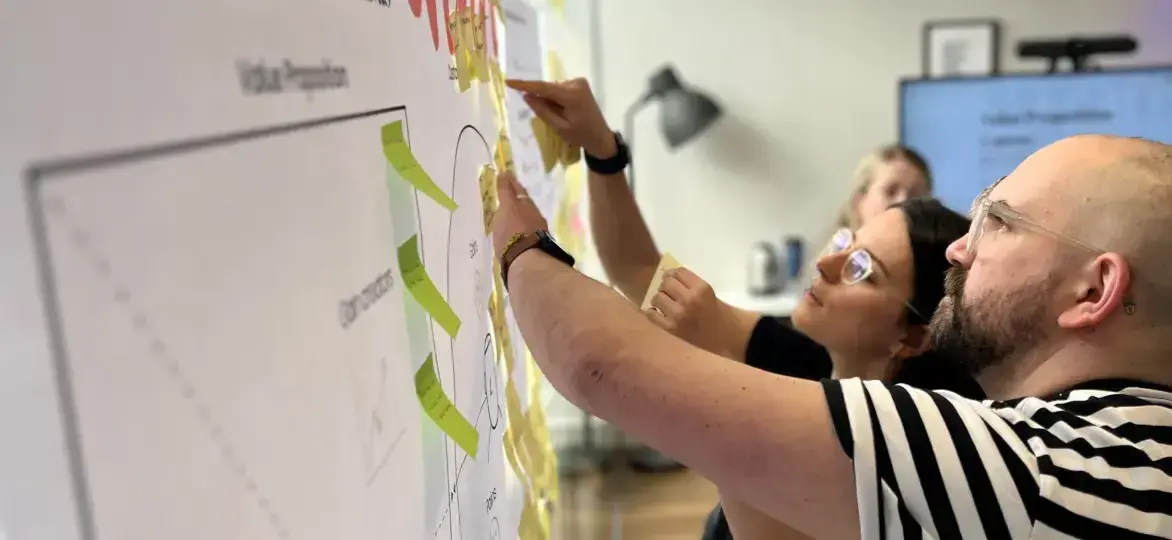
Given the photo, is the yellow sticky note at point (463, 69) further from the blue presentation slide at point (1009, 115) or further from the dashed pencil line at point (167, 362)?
the blue presentation slide at point (1009, 115)

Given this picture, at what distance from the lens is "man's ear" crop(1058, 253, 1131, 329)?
70cm

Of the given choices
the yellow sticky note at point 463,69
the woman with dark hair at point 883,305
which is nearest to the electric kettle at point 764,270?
the woman with dark hair at point 883,305

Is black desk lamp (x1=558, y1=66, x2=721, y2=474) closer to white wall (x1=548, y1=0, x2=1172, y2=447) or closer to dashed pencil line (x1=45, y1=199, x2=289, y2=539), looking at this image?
white wall (x1=548, y1=0, x2=1172, y2=447)

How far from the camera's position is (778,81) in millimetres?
3135

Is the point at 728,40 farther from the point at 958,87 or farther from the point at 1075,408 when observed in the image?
the point at 1075,408

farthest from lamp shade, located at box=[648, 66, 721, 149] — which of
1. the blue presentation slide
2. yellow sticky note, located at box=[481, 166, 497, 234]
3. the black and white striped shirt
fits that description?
the black and white striped shirt

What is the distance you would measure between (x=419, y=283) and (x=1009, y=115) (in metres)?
2.69

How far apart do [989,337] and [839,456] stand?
284mm

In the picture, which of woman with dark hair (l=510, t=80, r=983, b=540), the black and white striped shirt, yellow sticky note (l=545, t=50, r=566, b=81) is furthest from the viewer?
yellow sticky note (l=545, t=50, r=566, b=81)

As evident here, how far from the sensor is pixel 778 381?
65cm

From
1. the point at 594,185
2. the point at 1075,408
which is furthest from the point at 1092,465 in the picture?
the point at 594,185

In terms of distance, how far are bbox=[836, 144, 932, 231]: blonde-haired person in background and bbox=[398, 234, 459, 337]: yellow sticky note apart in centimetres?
159

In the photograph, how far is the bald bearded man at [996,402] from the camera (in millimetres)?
610

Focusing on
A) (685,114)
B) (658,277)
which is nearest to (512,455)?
(658,277)
